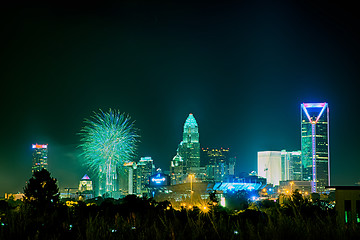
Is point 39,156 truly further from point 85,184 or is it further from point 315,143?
point 315,143

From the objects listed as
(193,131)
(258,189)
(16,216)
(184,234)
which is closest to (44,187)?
(16,216)

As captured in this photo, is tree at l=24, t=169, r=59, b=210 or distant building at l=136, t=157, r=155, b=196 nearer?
tree at l=24, t=169, r=59, b=210

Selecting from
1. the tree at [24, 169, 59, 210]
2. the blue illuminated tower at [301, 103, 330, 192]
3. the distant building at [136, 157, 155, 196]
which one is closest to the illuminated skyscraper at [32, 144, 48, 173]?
the distant building at [136, 157, 155, 196]

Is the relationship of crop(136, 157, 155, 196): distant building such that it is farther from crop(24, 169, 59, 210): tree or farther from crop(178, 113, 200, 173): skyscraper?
crop(24, 169, 59, 210): tree

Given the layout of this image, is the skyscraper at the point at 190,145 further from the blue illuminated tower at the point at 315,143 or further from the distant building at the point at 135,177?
the blue illuminated tower at the point at 315,143

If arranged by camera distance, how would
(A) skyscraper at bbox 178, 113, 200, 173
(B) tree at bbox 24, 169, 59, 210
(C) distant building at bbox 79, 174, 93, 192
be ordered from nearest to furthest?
(B) tree at bbox 24, 169, 59, 210 → (C) distant building at bbox 79, 174, 93, 192 → (A) skyscraper at bbox 178, 113, 200, 173

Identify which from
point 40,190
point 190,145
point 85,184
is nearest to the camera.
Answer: point 40,190

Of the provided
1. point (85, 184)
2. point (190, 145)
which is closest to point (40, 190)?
Result: point (85, 184)

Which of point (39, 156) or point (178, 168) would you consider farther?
point (178, 168)
